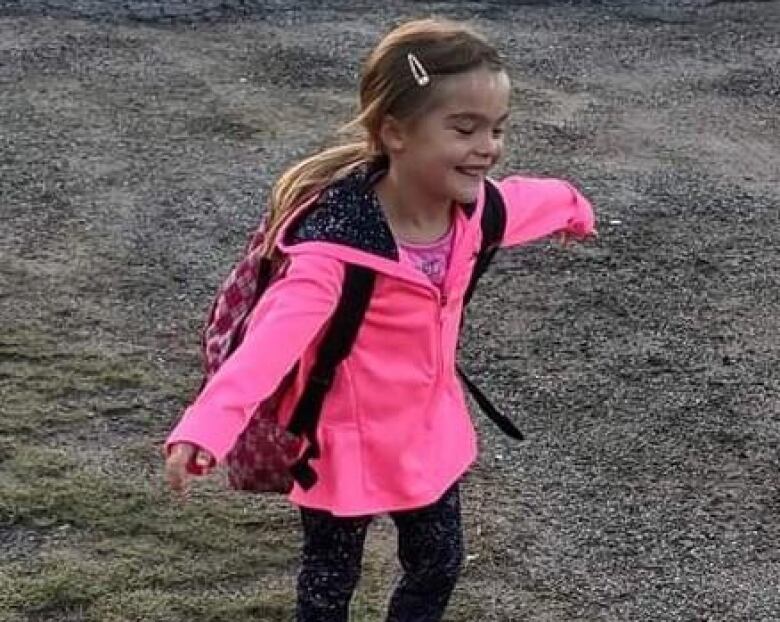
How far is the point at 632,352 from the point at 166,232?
1.76 meters

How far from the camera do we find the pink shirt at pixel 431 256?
273cm

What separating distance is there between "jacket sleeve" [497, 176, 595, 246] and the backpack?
387 millimetres

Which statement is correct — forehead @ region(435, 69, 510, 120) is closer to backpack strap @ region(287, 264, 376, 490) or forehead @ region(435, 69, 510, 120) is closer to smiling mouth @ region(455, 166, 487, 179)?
smiling mouth @ region(455, 166, 487, 179)

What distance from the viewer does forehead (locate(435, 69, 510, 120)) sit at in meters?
2.61

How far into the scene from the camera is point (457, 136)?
104 inches

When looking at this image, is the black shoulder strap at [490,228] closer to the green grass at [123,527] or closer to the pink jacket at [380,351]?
the pink jacket at [380,351]

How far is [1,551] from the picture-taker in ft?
12.1

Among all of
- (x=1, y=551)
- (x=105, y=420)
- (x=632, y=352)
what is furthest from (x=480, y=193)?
(x=632, y=352)

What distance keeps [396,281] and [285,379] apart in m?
0.24

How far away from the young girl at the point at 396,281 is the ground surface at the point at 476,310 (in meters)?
0.67

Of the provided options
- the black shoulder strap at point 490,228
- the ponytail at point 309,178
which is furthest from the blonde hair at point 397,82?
the black shoulder strap at point 490,228

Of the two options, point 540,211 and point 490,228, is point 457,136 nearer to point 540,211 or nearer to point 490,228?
point 490,228

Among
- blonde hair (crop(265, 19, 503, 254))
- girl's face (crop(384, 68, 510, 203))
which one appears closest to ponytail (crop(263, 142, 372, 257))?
blonde hair (crop(265, 19, 503, 254))

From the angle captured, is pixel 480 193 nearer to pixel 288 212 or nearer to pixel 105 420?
pixel 288 212
